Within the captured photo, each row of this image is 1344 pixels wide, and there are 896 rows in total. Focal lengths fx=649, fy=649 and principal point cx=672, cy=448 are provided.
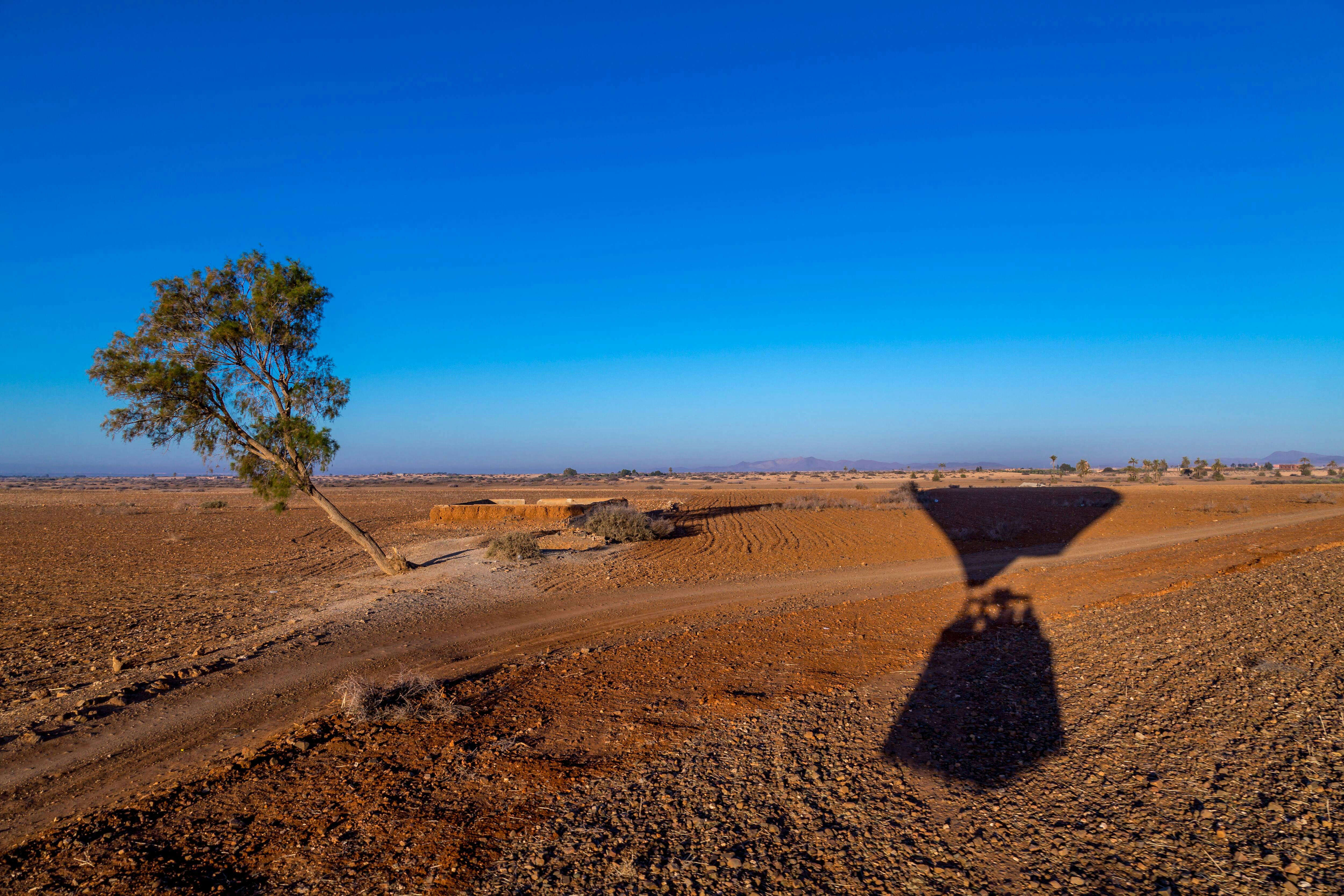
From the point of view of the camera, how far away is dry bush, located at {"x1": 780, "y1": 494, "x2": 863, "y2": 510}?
35.3 m

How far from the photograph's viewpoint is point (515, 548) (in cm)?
1716

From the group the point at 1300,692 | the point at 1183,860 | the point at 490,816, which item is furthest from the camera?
the point at 1300,692

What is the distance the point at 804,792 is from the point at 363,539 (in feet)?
45.1

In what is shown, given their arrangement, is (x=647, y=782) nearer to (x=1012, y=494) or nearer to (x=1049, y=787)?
(x=1049, y=787)

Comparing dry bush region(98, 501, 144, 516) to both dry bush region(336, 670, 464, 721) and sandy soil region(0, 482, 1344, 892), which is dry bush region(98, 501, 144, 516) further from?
dry bush region(336, 670, 464, 721)

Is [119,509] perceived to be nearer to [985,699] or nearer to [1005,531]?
[1005,531]

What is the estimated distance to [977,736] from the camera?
5770 millimetres

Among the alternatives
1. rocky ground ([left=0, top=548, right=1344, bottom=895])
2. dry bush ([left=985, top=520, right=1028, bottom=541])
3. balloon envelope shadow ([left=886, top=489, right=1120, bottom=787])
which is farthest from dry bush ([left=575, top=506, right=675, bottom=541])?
rocky ground ([left=0, top=548, right=1344, bottom=895])

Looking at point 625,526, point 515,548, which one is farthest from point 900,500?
point 515,548

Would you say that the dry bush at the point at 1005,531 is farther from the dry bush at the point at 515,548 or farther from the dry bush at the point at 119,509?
the dry bush at the point at 119,509

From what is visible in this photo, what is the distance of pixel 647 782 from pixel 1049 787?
2.97m

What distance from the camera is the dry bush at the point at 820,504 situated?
35.3m

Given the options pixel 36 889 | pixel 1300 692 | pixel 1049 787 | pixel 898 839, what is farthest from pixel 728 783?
pixel 1300 692

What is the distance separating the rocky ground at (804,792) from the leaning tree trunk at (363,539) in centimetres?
895
